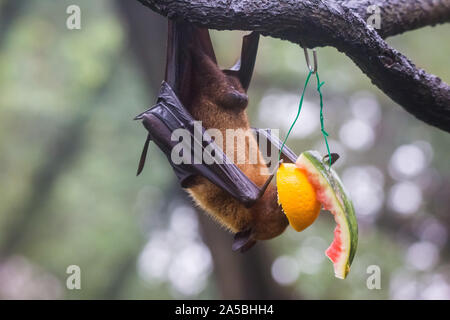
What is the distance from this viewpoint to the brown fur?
7.70ft

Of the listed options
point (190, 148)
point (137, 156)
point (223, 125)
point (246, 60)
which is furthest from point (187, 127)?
point (137, 156)

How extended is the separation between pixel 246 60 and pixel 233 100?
273 millimetres

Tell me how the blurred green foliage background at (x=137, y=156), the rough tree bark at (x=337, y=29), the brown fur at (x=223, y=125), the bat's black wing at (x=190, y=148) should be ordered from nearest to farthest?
the rough tree bark at (x=337, y=29)
the bat's black wing at (x=190, y=148)
the brown fur at (x=223, y=125)
the blurred green foliage background at (x=137, y=156)

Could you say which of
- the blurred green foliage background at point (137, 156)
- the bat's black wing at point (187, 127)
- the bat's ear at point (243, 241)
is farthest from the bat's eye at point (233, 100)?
the blurred green foliage background at point (137, 156)

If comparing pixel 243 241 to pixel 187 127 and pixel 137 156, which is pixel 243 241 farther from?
pixel 137 156

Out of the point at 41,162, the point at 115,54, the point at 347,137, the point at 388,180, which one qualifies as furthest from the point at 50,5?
the point at 388,180

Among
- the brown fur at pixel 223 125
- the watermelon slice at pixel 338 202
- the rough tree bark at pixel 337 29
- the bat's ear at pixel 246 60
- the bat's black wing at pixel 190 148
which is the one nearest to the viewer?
the watermelon slice at pixel 338 202

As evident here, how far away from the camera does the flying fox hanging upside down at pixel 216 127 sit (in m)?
2.14

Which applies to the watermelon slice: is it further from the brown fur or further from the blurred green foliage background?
the blurred green foliage background

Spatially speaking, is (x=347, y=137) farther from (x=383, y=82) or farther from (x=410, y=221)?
(x=383, y=82)

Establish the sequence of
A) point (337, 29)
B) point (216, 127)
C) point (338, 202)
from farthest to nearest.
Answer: point (216, 127) → point (337, 29) → point (338, 202)

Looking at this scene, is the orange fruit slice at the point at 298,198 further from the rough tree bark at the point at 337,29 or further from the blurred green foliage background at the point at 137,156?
the blurred green foliage background at the point at 137,156

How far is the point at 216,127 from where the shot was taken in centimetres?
237

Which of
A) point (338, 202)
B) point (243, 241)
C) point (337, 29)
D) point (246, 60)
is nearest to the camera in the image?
point (338, 202)
